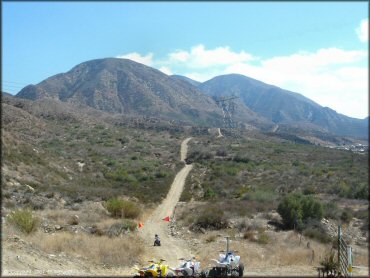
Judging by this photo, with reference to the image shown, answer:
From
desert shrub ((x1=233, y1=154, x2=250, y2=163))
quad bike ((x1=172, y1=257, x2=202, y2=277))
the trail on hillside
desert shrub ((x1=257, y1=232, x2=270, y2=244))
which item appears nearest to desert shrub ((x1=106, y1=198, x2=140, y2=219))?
the trail on hillside

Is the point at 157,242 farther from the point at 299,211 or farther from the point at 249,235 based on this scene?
the point at 299,211

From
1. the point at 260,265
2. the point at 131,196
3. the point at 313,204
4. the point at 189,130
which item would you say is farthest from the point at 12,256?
the point at 189,130

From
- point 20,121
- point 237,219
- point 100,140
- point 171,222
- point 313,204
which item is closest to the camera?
point 313,204

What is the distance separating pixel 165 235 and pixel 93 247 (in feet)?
22.0

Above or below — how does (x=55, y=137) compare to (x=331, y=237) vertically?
above

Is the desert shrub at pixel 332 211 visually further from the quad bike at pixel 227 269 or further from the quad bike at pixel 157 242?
the quad bike at pixel 227 269

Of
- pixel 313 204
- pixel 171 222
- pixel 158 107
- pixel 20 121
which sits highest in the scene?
pixel 158 107

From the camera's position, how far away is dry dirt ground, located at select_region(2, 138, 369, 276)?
14.2 m

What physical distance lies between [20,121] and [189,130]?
171 ft

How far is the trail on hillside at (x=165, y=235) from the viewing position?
754 inches

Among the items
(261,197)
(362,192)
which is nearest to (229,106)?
(261,197)

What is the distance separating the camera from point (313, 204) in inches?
933

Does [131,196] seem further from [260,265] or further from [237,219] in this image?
[260,265]

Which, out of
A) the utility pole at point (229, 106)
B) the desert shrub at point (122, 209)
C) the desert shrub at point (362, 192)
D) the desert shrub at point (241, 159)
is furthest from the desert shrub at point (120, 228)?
the utility pole at point (229, 106)
